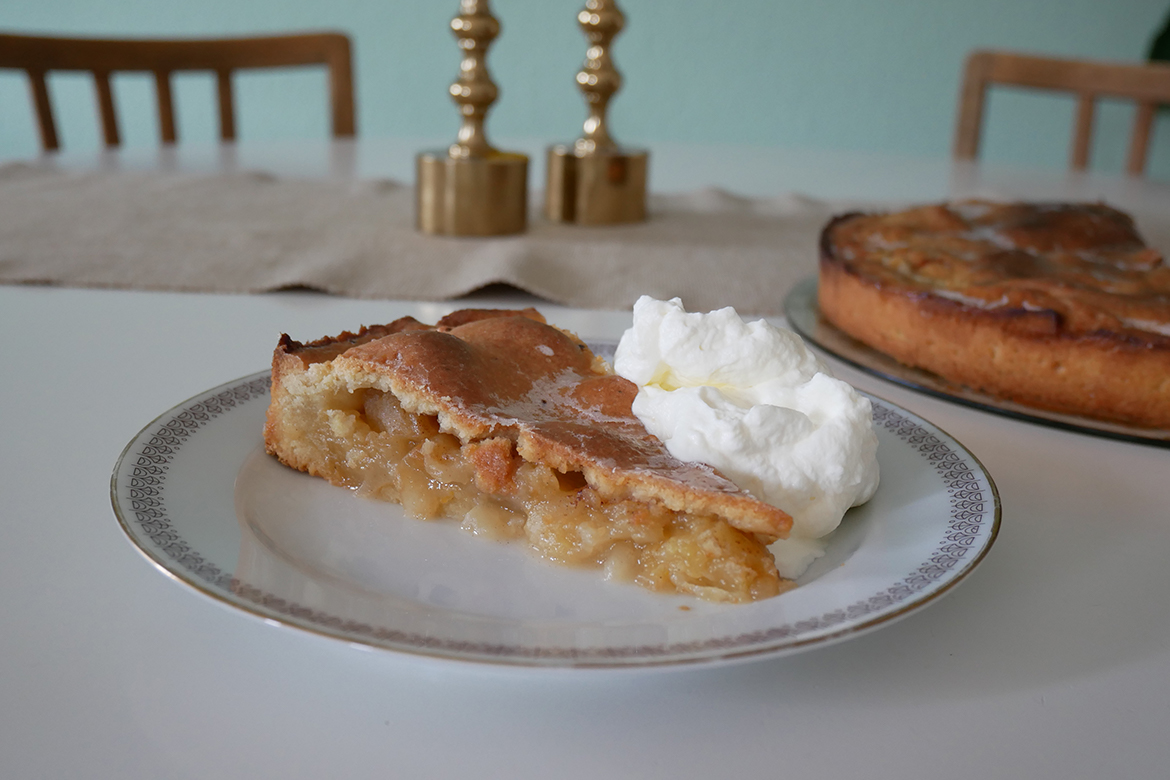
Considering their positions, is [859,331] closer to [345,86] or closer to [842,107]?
[345,86]

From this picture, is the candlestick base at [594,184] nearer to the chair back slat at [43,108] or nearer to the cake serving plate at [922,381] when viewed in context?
the cake serving plate at [922,381]

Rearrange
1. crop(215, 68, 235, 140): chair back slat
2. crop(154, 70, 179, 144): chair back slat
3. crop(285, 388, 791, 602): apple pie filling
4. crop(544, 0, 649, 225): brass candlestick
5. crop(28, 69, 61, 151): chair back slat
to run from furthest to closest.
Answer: crop(215, 68, 235, 140): chair back slat < crop(154, 70, 179, 144): chair back slat < crop(28, 69, 61, 151): chair back slat < crop(544, 0, 649, 225): brass candlestick < crop(285, 388, 791, 602): apple pie filling

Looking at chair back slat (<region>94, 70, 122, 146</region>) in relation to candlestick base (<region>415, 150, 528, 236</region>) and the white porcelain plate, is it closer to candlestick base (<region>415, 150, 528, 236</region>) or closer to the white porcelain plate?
candlestick base (<region>415, 150, 528, 236</region>)

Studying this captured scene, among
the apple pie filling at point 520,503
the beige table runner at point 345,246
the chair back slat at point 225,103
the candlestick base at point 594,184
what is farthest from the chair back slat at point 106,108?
the apple pie filling at point 520,503

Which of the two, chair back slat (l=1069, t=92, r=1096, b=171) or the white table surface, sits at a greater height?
chair back slat (l=1069, t=92, r=1096, b=171)

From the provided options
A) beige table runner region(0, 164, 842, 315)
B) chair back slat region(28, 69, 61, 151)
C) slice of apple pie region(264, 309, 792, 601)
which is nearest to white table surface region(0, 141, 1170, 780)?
slice of apple pie region(264, 309, 792, 601)

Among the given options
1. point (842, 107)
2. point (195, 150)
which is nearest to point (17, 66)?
point (195, 150)
